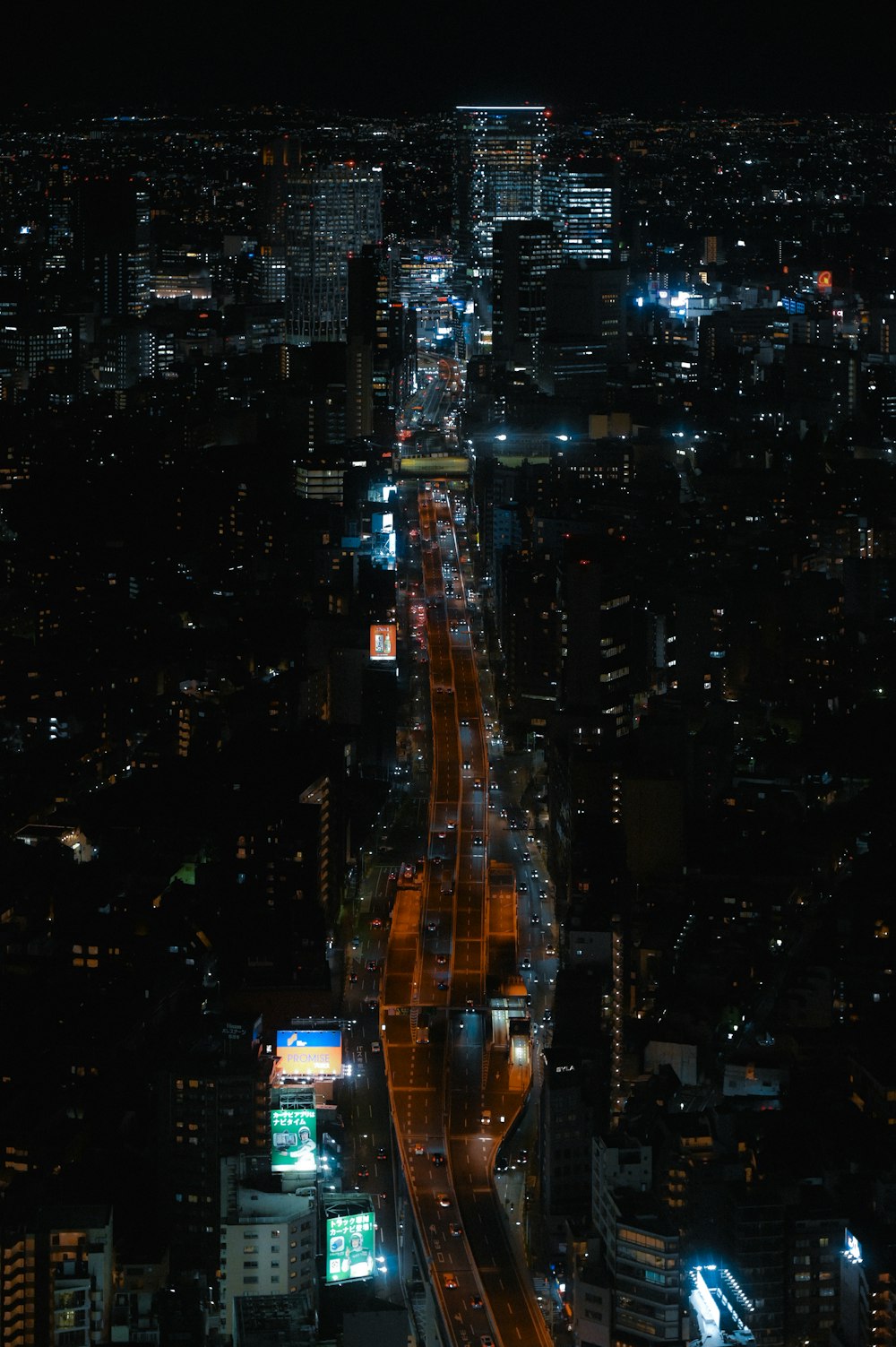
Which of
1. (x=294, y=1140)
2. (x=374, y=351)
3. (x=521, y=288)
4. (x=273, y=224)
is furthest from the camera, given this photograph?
(x=273, y=224)

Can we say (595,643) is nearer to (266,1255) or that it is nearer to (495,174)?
(266,1255)

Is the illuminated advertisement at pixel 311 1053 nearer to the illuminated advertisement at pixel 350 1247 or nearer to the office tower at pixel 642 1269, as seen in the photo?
the illuminated advertisement at pixel 350 1247

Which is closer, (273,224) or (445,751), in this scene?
(445,751)

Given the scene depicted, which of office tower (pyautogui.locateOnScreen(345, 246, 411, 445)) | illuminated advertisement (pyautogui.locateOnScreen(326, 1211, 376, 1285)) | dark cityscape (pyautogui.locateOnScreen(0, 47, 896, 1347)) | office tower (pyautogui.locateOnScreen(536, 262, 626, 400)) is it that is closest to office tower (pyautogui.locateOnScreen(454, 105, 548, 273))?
dark cityscape (pyautogui.locateOnScreen(0, 47, 896, 1347))

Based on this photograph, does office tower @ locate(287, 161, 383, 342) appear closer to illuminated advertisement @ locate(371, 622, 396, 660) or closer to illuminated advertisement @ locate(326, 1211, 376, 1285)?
illuminated advertisement @ locate(371, 622, 396, 660)

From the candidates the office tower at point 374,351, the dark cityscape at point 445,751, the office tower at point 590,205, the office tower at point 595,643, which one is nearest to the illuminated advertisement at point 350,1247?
the dark cityscape at point 445,751

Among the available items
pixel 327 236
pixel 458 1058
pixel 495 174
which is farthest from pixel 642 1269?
pixel 495 174
